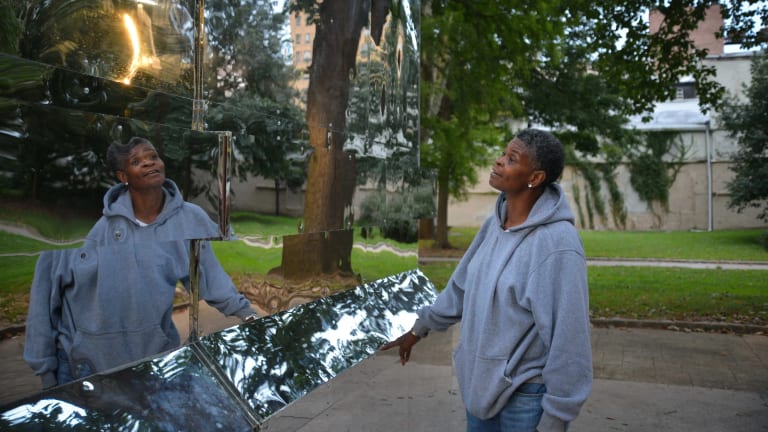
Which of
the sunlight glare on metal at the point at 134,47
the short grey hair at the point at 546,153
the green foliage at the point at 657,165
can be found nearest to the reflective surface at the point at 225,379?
the sunlight glare on metal at the point at 134,47

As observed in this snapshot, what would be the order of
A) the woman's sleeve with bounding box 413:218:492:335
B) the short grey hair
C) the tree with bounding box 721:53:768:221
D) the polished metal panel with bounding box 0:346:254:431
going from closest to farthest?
the polished metal panel with bounding box 0:346:254:431 < the short grey hair < the woman's sleeve with bounding box 413:218:492:335 < the tree with bounding box 721:53:768:221

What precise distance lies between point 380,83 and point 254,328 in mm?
1439

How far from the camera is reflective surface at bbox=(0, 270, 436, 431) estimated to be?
60.4 inches

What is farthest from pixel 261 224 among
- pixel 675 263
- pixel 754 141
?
pixel 754 141

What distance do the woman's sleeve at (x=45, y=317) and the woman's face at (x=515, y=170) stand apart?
4.96 ft

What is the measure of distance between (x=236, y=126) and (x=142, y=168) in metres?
0.45

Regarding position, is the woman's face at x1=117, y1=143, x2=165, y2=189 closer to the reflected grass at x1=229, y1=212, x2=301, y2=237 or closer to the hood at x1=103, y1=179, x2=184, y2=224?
the hood at x1=103, y1=179, x2=184, y2=224

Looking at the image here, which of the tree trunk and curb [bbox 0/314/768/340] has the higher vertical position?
the tree trunk

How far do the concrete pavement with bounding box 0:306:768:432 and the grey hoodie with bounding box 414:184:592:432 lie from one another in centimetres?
212

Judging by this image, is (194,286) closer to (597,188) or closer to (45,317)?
(45,317)

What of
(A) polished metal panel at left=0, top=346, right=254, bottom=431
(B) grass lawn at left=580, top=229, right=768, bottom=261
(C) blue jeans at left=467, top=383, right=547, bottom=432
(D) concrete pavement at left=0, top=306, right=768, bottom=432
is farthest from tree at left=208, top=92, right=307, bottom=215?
(B) grass lawn at left=580, top=229, right=768, bottom=261

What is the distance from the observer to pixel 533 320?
2328 mm

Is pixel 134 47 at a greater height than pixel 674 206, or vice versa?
pixel 134 47

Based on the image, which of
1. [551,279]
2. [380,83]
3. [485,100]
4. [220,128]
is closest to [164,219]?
[220,128]
